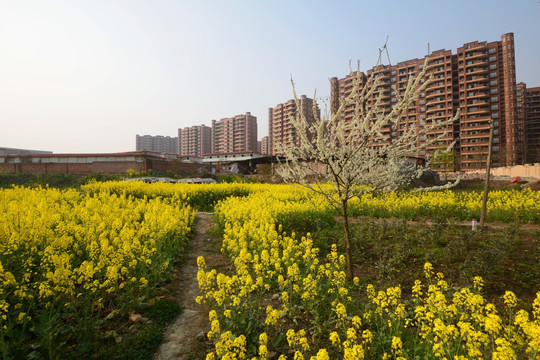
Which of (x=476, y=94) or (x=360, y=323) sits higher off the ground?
(x=476, y=94)

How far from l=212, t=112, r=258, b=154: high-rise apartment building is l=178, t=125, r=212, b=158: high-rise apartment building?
1324 centimetres

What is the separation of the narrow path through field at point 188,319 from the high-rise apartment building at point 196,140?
144711 millimetres

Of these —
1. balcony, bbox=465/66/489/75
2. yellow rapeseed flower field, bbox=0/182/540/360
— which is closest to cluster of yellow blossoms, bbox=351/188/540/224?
yellow rapeseed flower field, bbox=0/182/540/360

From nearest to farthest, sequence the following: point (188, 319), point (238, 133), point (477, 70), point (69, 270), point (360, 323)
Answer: point (360, 323) → point (69, 270) → point (188, 319) → point (477, 70) → point (238, 133)

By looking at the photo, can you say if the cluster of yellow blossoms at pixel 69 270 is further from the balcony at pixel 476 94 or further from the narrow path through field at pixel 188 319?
the balcony at pixel 476 94

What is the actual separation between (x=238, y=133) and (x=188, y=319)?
130732 millimetres

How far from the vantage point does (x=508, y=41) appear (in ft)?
225

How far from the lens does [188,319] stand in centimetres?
423

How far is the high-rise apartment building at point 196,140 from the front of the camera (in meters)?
150

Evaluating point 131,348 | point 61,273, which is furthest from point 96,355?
point 61,273

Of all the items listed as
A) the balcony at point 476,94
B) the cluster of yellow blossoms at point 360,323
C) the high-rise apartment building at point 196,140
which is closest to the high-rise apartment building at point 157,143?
the high-rise apartment building at point 196,140

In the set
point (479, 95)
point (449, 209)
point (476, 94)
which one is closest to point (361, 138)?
point (449, 209)

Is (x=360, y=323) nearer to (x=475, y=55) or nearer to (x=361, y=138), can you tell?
(x=361, y=138)

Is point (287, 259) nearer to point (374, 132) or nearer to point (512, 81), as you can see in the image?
point (374, 132)
